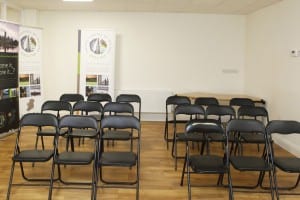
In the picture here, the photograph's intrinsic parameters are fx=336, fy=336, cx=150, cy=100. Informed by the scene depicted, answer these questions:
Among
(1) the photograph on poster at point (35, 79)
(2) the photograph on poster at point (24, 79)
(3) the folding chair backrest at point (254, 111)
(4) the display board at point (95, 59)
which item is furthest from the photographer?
(4) the display board at point (95, 59)

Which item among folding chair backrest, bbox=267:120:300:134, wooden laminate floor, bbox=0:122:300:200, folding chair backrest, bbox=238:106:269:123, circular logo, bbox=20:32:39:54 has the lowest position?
wooden laminate floor, bbox=0:122:300:200

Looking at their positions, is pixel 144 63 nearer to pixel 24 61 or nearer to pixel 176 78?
pixel 176 78

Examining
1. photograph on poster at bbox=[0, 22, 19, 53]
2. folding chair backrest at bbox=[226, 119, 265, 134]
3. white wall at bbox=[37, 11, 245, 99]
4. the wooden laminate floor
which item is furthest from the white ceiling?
folding chair backrest at bbox=[226, 119, 265, 134]

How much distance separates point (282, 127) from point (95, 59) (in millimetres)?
4838

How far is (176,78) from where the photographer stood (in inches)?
320

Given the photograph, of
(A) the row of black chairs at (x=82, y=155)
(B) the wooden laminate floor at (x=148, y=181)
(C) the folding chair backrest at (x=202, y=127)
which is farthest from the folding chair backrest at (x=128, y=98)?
(C) the folding chair backrest at (x=202, y=127)

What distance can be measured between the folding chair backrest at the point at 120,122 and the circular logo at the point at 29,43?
12.0 feet

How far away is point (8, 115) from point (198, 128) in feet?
13.1

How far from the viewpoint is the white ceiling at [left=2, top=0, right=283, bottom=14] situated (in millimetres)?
6586

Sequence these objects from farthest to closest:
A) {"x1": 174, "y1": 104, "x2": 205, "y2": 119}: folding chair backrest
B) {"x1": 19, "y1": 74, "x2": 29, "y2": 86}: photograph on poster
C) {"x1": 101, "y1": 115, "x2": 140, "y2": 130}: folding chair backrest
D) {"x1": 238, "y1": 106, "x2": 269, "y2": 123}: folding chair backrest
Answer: {"x1": 19, "y1": 74, "x2": 29, "y2": 86}: photograph on poster, {"x1": 238, "y1": 106, "x2": 269, "y2": 123}: folding chair backrest, {"x1": 174, "y1": 104, "x2": 205, "y2": 119}: folding chair backrest, {"x1": 101, "y1": 115, "x2": 140, "y2": 130}: folding chair backrest

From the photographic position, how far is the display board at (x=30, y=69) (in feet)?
22.1

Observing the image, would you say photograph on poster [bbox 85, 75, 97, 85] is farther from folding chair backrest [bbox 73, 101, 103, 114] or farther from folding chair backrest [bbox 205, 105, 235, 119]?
folding chair backrest [bbox 205, 105, 235, 119]

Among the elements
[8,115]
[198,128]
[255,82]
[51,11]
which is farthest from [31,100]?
[255,82]

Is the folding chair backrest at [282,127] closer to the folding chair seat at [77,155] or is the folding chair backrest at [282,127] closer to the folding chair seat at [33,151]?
the folding chair seat at [77,155]
